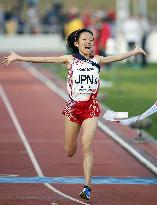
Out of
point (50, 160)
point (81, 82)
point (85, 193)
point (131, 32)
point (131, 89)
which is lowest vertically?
point (131, 89)

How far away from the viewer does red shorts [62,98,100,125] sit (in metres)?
14.8

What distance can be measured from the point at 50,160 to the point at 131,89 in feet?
60.0

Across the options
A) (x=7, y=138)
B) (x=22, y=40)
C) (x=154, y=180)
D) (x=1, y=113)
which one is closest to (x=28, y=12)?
(x=22, y=40)

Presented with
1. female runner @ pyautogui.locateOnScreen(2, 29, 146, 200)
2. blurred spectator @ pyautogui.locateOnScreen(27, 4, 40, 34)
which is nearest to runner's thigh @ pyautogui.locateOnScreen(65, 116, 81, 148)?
female runner @ pyautogui.locateOnScreen(2, 29, 146, 200)

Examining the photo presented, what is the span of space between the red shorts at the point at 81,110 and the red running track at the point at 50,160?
96 centimetres

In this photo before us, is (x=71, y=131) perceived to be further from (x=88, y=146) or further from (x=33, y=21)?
(x=33, y=21)

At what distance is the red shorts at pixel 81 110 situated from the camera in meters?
14.8

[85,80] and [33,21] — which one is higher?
[85,80]

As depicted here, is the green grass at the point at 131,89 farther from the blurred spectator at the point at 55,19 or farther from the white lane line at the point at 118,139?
the blurred spectator at the point at 55,19

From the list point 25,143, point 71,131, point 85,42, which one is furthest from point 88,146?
point 25,143

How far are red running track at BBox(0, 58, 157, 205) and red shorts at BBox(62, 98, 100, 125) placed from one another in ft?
3.14

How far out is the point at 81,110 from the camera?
586 inches

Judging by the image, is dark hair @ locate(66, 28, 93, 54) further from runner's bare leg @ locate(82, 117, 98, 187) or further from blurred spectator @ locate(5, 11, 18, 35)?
blurred spectator @ locate(5, 11, 18, 35)

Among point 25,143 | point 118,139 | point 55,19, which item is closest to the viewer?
point 25,143
